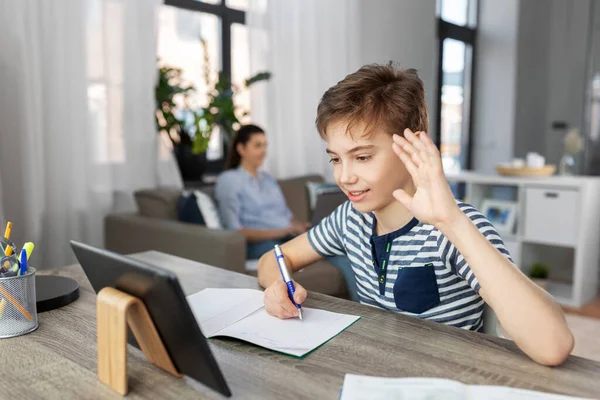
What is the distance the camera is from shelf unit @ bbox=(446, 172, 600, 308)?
3336mm

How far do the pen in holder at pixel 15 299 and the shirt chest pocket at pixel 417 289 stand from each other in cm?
69

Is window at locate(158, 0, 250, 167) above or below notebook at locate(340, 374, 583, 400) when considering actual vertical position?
above

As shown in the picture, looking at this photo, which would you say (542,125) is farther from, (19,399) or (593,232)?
(19,399)

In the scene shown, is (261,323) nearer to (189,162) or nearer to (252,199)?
(252,199)

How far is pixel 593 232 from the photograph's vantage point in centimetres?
344

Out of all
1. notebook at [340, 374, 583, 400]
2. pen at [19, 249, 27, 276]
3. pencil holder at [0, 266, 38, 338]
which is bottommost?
notebook at [340, 374, 583, 400]

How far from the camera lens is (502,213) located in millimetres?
3736

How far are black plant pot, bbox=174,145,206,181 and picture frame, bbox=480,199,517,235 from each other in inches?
73.1

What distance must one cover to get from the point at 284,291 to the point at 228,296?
0.57 feet

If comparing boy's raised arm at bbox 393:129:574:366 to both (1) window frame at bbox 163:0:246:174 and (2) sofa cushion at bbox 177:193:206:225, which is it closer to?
(2) sofa cushion at bbox 177:193:206:225

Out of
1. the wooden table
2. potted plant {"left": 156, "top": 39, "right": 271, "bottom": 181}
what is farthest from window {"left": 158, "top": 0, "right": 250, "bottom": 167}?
the wooden table

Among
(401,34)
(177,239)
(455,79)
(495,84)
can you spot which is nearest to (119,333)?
(177,239)

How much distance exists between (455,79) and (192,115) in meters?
3.37

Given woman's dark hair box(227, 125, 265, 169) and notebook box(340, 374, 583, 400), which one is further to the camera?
woman's dark hair box(227, 125, 265, 169)
